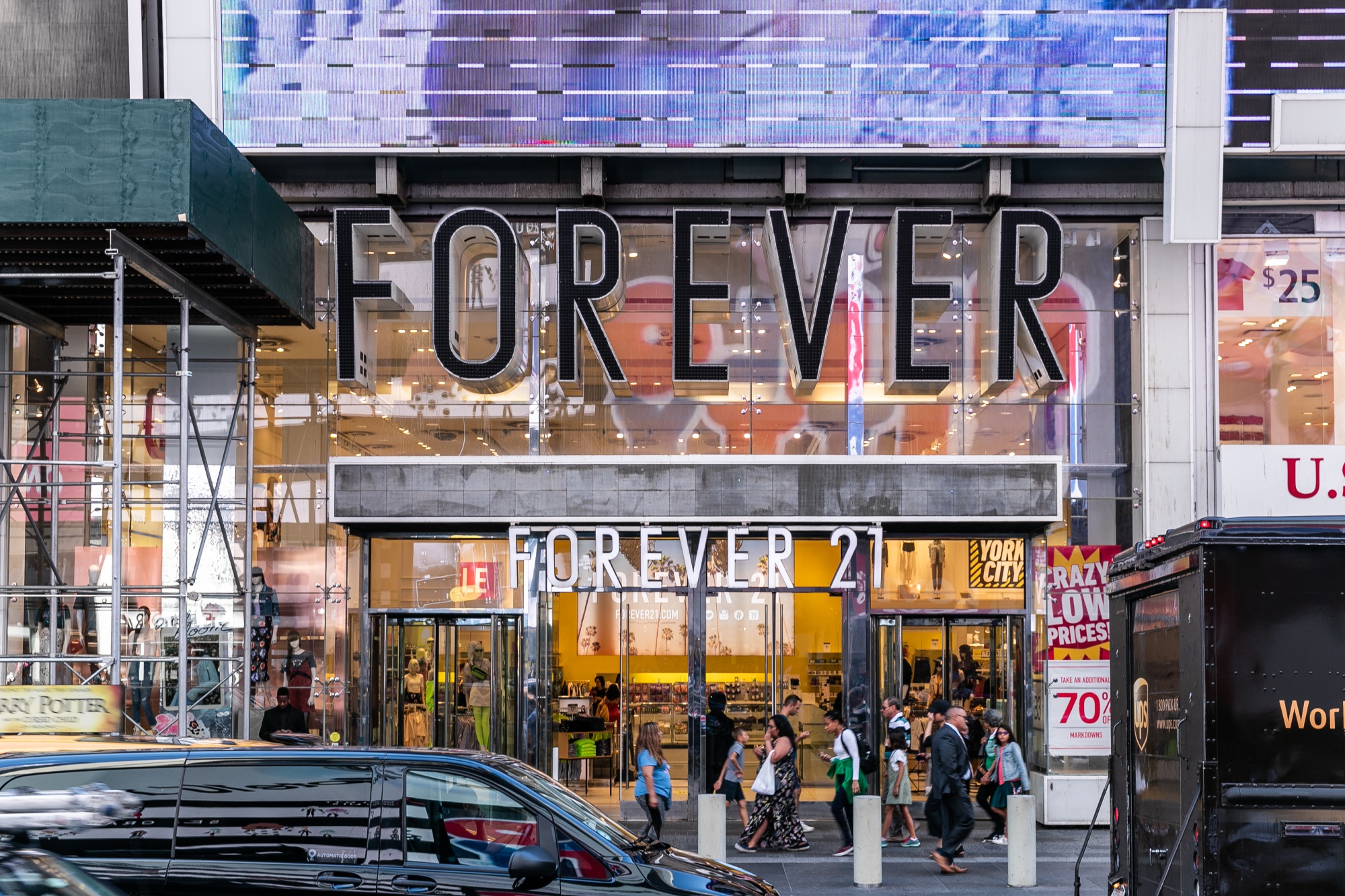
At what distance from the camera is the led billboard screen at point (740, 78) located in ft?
58.5

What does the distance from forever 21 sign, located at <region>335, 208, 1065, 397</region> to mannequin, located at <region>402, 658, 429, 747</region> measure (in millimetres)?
4185

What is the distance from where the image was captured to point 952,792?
1401 centimetres

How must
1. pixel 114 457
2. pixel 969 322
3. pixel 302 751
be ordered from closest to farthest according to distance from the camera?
pixel 302 751 → pixel 114 457 → pixel 969 322

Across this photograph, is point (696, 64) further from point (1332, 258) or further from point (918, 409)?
point (1332, 258)

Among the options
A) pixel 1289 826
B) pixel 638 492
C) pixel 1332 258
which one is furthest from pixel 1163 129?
pixel 1289 826

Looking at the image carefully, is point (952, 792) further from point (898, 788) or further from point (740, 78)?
point (740, 78)

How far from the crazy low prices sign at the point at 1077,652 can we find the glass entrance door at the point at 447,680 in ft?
24.1

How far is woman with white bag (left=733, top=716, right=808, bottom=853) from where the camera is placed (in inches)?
598

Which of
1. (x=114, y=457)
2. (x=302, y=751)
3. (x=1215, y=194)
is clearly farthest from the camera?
(x=1215, y=194)

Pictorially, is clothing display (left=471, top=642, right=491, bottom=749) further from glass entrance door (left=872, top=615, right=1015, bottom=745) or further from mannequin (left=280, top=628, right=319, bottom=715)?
glass entrance door (left=872, top=615, right=1015, bottom=745)

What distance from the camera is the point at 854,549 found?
17.9m

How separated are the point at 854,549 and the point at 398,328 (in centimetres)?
711

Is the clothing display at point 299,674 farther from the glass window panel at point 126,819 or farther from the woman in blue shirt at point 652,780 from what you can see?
the glass window panel at point 126,819

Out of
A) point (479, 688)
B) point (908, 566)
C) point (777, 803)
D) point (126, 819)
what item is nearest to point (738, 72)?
point (908, 566)
